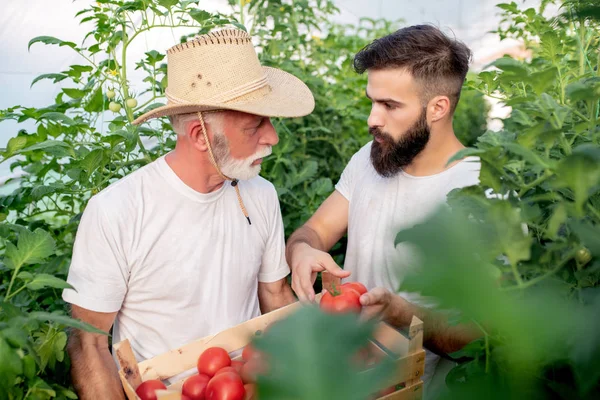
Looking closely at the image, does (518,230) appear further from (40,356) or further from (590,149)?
(40,356)

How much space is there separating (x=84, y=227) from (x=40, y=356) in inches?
28.4

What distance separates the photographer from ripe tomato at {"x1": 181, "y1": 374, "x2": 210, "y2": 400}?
148 centimetres

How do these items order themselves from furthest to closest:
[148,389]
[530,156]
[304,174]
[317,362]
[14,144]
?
[304,174] < [14,144] < [148,389] < [530,156] < [317,362]

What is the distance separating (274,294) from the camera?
2236mm

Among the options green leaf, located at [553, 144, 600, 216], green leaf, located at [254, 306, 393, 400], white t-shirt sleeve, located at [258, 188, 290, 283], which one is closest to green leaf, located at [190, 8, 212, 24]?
white t-shirt sleeve, located at [258, 188, 290, 283]

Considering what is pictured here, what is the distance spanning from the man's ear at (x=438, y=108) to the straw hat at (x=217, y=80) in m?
0.60

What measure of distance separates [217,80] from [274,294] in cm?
87

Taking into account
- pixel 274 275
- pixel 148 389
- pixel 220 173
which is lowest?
pixel 274 275

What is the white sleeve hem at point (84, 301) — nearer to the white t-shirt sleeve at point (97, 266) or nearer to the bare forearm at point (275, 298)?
the white t-shirt sleeve at point (97, 266)

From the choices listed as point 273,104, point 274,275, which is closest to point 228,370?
point 274,275

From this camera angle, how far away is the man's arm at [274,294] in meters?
2.23

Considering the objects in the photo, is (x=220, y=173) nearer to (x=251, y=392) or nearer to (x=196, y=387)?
(x=196, y=387)

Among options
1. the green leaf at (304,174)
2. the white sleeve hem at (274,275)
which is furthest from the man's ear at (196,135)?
the green leaf at (304,174)

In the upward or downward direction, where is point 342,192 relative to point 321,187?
upward
